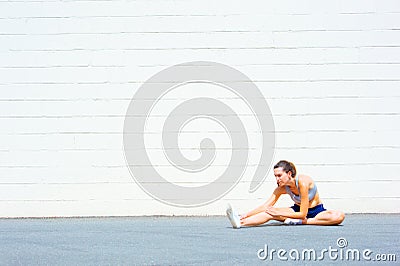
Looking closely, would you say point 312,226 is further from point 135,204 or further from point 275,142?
point 135,204

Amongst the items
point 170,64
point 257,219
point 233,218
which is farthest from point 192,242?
point 170,64

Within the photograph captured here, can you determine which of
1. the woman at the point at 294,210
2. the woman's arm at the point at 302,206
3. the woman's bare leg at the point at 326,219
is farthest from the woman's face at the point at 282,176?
the woman's bare leg at the point at 326,219

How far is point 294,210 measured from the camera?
877cm

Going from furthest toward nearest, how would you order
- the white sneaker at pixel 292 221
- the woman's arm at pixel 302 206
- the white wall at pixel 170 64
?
the white wall at pixel 170 64
the white sneaker at pixel 292 221
the woman's arm at pixel 302 206

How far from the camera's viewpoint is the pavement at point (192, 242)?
572cm

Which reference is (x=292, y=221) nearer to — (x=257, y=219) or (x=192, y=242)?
(x=257, y=219)

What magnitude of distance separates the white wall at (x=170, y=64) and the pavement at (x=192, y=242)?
54 cm

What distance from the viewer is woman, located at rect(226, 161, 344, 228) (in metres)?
8.27

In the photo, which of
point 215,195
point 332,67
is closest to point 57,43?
point 215,195

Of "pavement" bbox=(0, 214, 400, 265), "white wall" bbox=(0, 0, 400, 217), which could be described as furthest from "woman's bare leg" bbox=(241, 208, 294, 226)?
"white wall" bbox=(0, 0, 400, 217)

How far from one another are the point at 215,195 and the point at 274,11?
2.29m

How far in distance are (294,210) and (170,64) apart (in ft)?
8.05

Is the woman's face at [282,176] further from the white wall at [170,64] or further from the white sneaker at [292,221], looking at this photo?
the white wall at [170,64]

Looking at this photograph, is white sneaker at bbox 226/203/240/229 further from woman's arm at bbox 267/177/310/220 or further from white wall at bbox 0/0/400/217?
white wall at bbox 0/0/400/217
